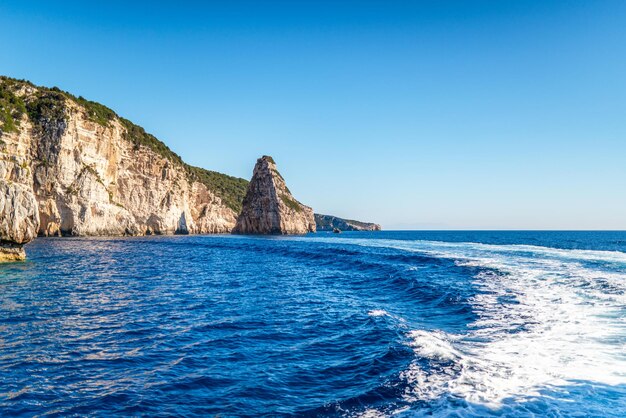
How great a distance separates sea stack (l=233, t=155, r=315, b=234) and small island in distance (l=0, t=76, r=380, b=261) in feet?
63.3

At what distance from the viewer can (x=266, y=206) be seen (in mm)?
130250

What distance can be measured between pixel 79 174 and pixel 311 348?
73.3 m

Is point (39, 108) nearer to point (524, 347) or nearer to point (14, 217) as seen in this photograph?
point (14, 217)

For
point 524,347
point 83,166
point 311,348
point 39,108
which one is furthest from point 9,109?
point 524,347

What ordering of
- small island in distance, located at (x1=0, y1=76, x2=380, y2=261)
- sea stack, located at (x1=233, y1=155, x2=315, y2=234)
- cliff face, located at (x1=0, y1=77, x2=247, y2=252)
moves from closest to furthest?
small island in distance, located at (x1=0, y1=76, x2=380, y2=261)
cliff face, located at (x1=0, y1=77, x2=247, y2=252)
sea stack, located at (x1=233, y1=155, x2=315, y2=234)

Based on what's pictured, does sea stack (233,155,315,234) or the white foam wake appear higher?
sea stack (233,155,315,234)

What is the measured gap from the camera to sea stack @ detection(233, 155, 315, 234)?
129875 millimetres

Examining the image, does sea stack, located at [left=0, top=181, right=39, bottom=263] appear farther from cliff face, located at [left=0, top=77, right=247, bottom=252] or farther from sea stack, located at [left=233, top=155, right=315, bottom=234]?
sea stack, located at [left=233, top=155, right=315, bottom=234]

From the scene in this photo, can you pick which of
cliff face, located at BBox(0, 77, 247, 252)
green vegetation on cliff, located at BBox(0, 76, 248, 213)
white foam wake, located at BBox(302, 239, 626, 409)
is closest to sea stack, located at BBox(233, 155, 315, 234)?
cliff face, located at BBox(0, 77, 247, 252)

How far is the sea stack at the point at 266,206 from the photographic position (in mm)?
129875

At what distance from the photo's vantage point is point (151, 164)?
99.8 metres

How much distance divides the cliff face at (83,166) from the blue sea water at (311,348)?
91.8 feet

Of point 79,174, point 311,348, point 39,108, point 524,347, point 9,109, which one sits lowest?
point 311,348

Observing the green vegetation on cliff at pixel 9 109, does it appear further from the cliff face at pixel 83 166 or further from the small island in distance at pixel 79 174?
the small island in distance at pixel 79 174
